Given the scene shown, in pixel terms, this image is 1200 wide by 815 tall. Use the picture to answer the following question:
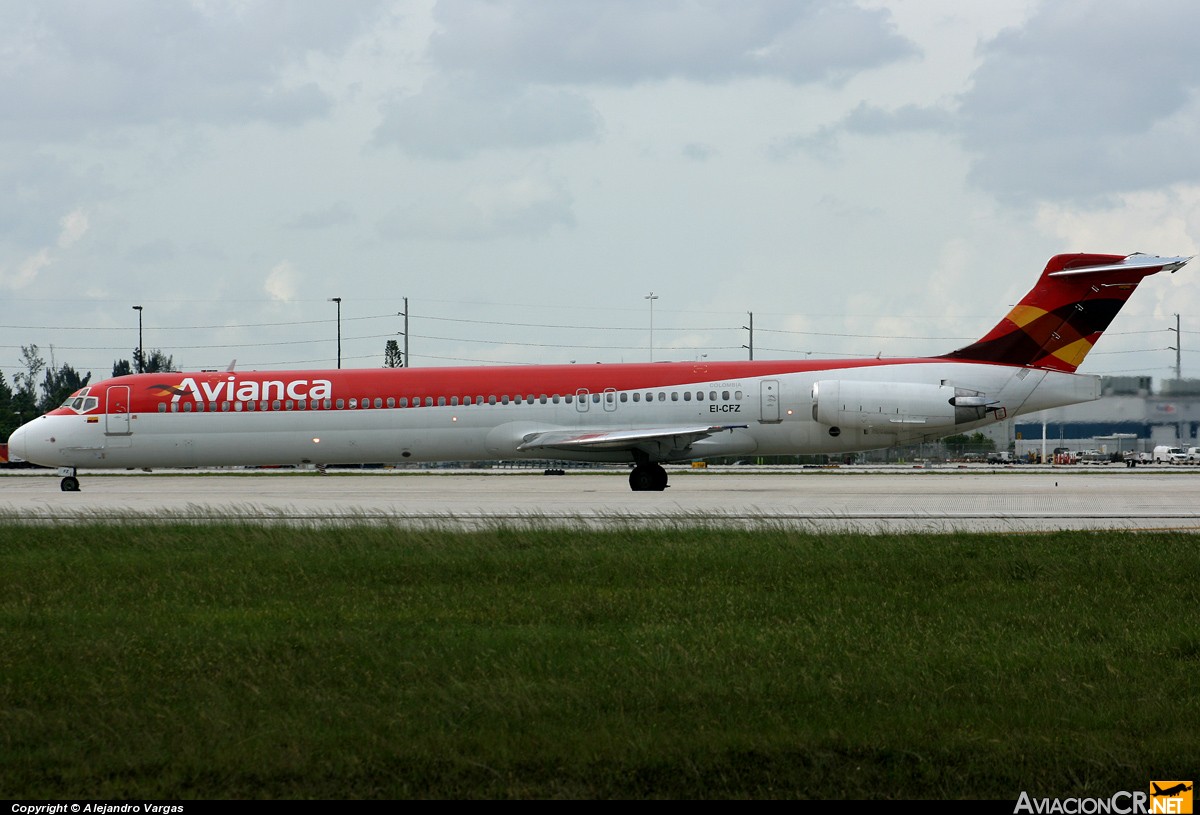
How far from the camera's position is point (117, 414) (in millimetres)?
34844

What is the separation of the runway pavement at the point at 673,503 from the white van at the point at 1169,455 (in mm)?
43056

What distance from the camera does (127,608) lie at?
11438 mm

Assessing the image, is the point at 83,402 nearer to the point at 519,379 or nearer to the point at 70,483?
the point at 70,483

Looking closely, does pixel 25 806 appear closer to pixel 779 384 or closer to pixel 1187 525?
pixel 1187 525

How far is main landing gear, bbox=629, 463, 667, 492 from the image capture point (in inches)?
1310

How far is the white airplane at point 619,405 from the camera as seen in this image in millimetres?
32938

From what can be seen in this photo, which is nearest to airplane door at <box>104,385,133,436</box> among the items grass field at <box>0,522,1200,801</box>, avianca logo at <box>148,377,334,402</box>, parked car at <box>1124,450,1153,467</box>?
avianca logo at <box>148,377,334,402</box>

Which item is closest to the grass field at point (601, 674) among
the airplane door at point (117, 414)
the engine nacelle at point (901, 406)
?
the engine nacelle at point (901, 406)

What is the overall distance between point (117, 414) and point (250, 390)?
377cm

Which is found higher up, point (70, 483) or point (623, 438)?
point (623, 438)

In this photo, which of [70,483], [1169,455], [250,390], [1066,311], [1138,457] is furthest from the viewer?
[1138,457]

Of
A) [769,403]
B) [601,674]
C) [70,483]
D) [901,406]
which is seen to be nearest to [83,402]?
[70,483]

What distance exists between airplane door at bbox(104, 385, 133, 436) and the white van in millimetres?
62611

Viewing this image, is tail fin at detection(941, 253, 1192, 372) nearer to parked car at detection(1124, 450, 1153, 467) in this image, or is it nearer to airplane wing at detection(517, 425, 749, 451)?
airplane wing at detection(517, 425, 749, 451)
